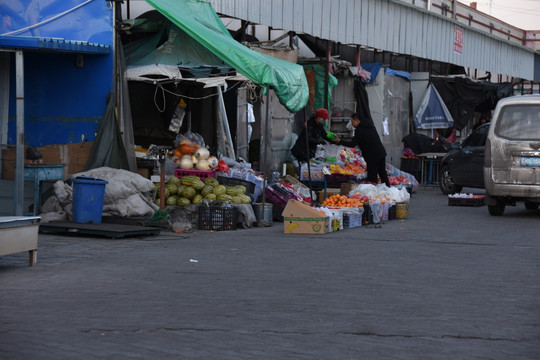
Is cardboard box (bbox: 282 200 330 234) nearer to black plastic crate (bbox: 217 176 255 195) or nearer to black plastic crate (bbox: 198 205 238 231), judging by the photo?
black plastic crate (bbox: 198 205 238 231)

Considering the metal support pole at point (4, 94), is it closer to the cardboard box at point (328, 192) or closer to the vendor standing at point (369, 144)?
the cardboard box at point (328, 192)

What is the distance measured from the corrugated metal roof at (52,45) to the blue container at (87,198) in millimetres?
2092

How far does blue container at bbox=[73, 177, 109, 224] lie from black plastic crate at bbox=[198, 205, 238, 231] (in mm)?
1824

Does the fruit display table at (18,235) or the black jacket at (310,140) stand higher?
the black jacket at (310,140)

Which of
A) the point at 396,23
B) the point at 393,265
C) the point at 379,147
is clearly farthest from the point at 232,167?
the point at 396,23

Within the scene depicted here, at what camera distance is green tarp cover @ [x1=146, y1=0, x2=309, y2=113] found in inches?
537

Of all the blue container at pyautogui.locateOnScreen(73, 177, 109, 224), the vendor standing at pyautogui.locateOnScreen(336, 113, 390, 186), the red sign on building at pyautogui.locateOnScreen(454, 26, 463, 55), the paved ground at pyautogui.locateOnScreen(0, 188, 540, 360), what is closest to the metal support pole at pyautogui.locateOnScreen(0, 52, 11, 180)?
the blue container at pyautogui.locateOnScreen(73, 177, 109, 224)

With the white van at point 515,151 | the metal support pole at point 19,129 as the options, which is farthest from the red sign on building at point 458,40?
the metal support pole at point 19,129

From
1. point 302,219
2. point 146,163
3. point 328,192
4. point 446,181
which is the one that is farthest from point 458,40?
point 302,219

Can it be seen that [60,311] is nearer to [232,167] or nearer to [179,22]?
[179,22]

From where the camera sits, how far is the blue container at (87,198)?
12.6 m

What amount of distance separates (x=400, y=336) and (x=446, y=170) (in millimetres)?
17735

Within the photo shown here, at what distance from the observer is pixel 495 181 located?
53.5 ft

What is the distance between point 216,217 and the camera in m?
13.8
